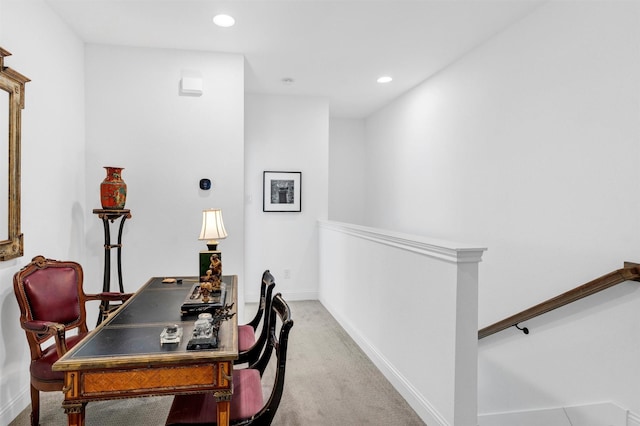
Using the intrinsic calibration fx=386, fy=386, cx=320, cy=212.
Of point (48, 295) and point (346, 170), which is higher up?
point (346, 170)

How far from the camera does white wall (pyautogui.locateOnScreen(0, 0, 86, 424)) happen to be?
7.95ft

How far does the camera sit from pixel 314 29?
3.28 m

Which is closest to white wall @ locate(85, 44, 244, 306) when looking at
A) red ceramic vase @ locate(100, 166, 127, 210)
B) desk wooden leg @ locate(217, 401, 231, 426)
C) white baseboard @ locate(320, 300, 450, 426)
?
red ceramic vase @ locate(100, 166, 127, 210)

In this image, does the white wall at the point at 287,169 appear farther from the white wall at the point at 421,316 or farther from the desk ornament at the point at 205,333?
the desk ornament at the point at 205,333

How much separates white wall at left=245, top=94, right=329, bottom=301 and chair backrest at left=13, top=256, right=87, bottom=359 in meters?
2.65

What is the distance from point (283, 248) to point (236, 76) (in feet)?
7.71

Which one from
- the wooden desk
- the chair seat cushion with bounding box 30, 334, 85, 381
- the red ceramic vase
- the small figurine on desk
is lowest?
the chair seat cushion with bounding box 30, 334, 85, 381

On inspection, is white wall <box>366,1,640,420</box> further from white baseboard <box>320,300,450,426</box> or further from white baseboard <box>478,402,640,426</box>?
white baseboard <box>320,300,450,426</box>

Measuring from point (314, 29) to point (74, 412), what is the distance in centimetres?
307

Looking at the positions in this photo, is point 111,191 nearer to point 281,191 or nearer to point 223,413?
point 223,413

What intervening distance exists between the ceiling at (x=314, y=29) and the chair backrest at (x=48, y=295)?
196 centimetres

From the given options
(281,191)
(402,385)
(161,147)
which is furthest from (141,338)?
(281,191)

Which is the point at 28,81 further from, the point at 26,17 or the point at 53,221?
the point at 53,221

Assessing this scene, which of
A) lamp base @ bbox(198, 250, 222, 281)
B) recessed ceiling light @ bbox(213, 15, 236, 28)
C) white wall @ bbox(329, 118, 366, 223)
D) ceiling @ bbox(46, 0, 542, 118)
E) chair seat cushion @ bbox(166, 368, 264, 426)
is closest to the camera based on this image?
chair seat cushion @ bbox(166, 368, 264, 426)
